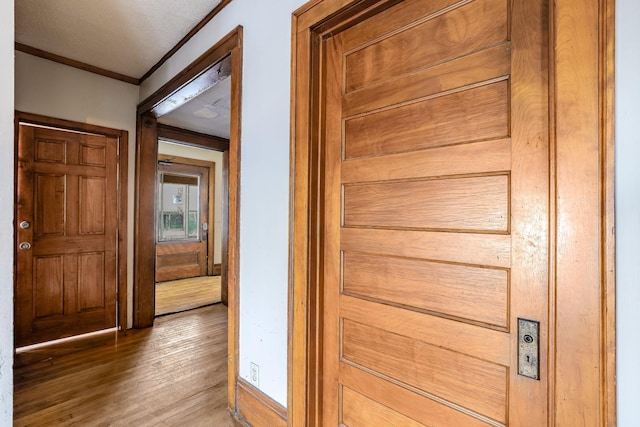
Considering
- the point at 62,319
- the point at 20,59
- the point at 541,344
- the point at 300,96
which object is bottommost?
the point at 62,319

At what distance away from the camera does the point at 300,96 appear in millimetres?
1457

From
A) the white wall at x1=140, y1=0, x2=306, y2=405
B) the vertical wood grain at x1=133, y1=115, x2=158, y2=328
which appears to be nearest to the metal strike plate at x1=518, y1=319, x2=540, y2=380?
the white wall at x1=140, y1=0, x2=306, y2=405

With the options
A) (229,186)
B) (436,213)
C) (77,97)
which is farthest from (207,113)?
(436,213)

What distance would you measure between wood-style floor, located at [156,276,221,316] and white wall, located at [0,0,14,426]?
102 inches

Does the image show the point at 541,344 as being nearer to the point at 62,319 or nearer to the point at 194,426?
the point at 194,426

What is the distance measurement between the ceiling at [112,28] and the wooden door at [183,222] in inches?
115

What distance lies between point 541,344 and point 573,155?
0.53 metres

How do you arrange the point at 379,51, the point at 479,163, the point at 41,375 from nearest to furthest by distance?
the point at 479,163, the point at 379,51, the point at 41,375

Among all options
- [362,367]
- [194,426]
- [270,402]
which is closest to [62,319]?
[194,426]

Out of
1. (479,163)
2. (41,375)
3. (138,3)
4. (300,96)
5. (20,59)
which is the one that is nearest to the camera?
(479,163)

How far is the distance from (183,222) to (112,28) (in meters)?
4.22

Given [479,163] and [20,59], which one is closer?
[479,163]
